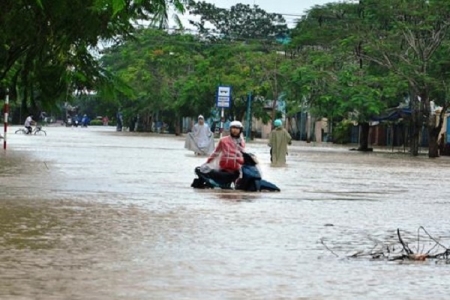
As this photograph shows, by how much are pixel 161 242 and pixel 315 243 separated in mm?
1577

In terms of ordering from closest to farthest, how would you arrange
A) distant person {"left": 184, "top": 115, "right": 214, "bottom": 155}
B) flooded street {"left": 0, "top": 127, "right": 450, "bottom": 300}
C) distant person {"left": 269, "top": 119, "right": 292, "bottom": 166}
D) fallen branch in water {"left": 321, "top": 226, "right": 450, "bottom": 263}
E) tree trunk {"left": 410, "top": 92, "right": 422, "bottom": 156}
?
flooded street {"left": 0, "top": 127, "right": 450, "bottom": 300} < fallen branch in water {"left": 321, "top": 226, "right": 450, "bottom": 263} < distant person {"left": 269, "top": 119, "right": 292, "bottom": 166} < distant person {"left": 184, "top": 115, "right": 214, "bottom": 155} < tree trunk {"left": 410, "top": 92, "right": 422, "bottom": 156}

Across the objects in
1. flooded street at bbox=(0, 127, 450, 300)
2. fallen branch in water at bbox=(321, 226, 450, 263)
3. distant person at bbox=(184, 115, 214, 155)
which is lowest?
flooded street at bbox=(0, 127, 450, 300)

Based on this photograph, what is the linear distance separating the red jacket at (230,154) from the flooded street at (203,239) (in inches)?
37.0

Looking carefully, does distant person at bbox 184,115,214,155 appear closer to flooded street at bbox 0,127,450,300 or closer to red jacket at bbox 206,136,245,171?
flooded street at bbox 0,127,450,300

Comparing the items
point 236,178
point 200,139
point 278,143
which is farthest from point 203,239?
point 200,139

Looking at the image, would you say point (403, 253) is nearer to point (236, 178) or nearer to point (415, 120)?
point (236, 178)

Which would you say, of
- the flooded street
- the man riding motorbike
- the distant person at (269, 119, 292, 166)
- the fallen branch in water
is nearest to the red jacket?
the man riding motorbike

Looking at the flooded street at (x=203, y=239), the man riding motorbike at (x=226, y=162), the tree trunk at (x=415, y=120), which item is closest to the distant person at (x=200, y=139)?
the tree trunk at (x=415, y=120)

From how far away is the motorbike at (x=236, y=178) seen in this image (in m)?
18.9

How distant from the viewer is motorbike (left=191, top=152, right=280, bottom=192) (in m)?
18.9

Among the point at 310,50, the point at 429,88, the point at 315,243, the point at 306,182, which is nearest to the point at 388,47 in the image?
the point at 429,88

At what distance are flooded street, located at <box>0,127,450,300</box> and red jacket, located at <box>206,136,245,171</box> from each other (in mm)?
940

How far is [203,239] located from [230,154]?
25.9 feet

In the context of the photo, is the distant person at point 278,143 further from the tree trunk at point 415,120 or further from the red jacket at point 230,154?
the tree trunk at point 415,120
